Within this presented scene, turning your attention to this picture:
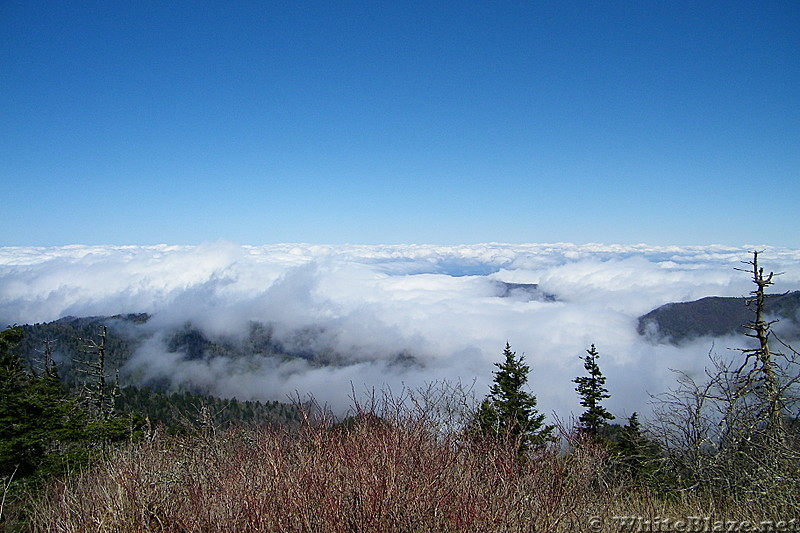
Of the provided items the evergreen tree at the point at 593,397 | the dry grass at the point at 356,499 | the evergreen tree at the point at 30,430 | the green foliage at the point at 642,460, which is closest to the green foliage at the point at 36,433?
the evergreen tree at the point at 30,430

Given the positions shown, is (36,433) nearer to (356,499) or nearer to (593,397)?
(356,499)

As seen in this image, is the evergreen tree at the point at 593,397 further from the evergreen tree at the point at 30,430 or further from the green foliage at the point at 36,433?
the evergreen tree at the point at 30,430

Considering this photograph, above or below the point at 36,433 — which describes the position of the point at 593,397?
below

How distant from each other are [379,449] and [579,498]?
347 cm

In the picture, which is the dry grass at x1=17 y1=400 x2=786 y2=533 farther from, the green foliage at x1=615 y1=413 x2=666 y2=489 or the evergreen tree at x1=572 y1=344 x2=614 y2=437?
the evergreen tree at x1=572 y1=344 x2=614 y2=437

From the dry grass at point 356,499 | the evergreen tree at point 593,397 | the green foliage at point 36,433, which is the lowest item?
the evergreen tree at point 593,397

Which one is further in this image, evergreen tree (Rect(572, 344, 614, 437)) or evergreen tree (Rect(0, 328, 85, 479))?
evergreen tree (Rect(572, 344, 614, 437))

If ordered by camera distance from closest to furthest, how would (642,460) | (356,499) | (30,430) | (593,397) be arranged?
1. (356,499)
2. (30,430)
3. (642,460)
4. (593,397)

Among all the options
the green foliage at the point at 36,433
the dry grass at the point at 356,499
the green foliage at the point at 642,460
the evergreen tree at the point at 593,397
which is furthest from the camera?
the evergreen tree at the point at 593,397

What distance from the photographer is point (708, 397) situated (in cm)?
902

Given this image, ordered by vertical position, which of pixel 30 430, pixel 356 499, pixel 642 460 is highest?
pixel 356 499

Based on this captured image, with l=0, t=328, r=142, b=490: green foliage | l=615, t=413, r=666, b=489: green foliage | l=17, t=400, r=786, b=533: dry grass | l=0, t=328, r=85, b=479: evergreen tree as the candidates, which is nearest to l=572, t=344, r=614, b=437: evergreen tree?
l=615, t=413, r=666, b=489: green foliage

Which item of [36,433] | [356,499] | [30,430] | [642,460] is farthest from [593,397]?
[30,430]

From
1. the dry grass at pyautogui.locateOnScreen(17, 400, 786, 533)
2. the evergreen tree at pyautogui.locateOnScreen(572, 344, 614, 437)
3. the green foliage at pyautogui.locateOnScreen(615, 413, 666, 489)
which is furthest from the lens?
A: the evergreen tree at pyautogui.locateOnScreen(572, 344, 614, 437)
